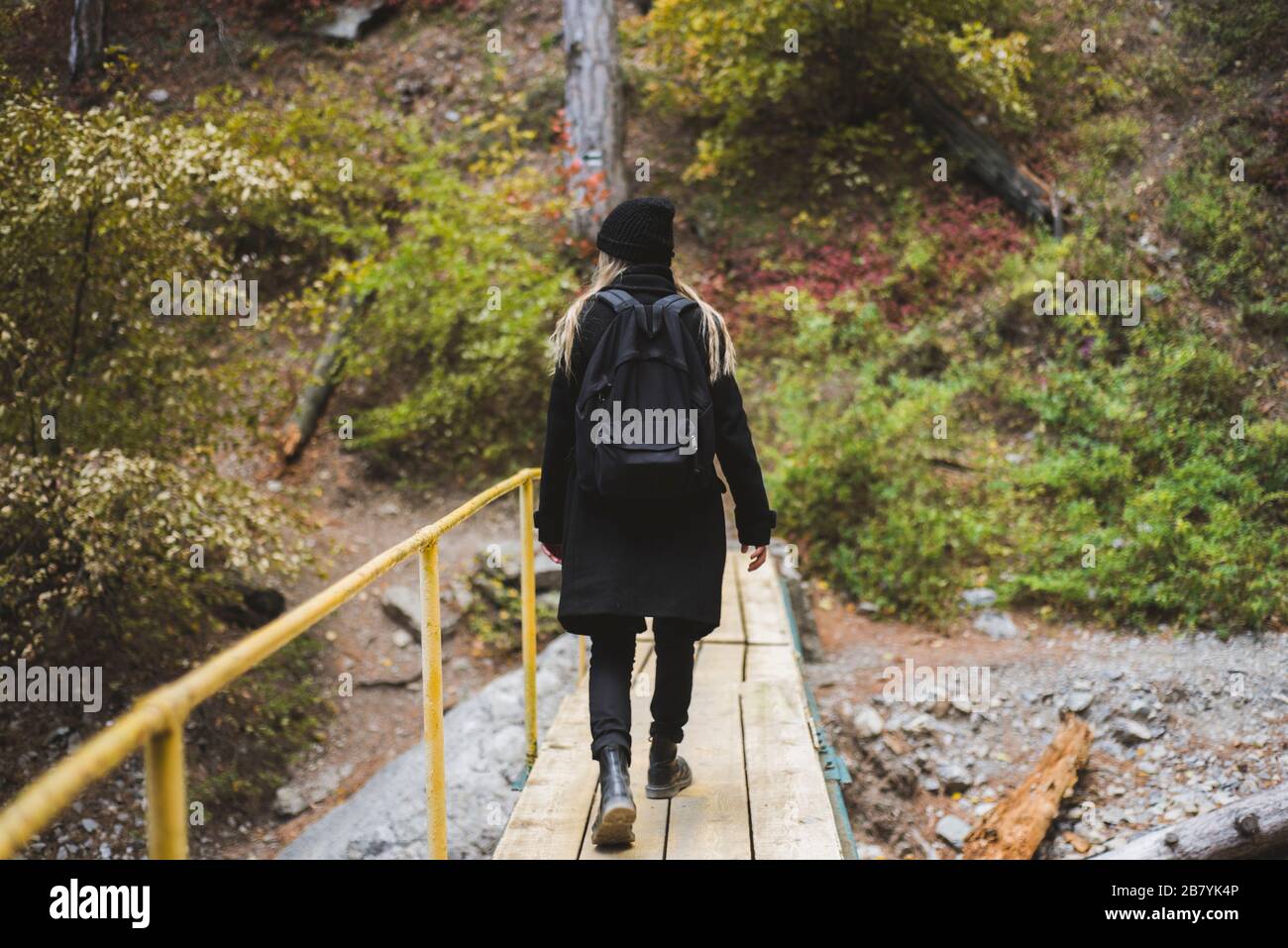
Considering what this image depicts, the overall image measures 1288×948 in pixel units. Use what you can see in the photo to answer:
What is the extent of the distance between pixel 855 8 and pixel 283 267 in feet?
24.6

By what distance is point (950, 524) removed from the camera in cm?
735

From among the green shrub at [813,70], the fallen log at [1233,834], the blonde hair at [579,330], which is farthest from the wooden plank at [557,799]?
the green shrub at [813,70]

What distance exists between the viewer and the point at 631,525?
2.85m

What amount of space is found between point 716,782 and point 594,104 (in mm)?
8570

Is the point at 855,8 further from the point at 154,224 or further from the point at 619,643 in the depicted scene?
the point at 619,643

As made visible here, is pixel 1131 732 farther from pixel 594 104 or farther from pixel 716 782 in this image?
pixel 594 104

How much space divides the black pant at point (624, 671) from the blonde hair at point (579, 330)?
85 centimetres

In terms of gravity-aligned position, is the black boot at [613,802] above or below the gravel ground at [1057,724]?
above

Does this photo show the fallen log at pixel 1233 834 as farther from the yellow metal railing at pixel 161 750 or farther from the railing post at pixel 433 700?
the yellow metal railing at pixel 161 750

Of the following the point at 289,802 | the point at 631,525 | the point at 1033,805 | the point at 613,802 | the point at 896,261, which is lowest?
the point at 289,802

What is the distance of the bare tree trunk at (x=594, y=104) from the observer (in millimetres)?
9750

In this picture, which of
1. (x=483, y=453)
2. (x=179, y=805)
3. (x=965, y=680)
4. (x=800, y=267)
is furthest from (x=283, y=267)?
(x=179, y=805)

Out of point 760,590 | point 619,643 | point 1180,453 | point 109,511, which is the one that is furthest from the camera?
point 1180,453

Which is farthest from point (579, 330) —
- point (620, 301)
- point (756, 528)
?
point (756, 528)
